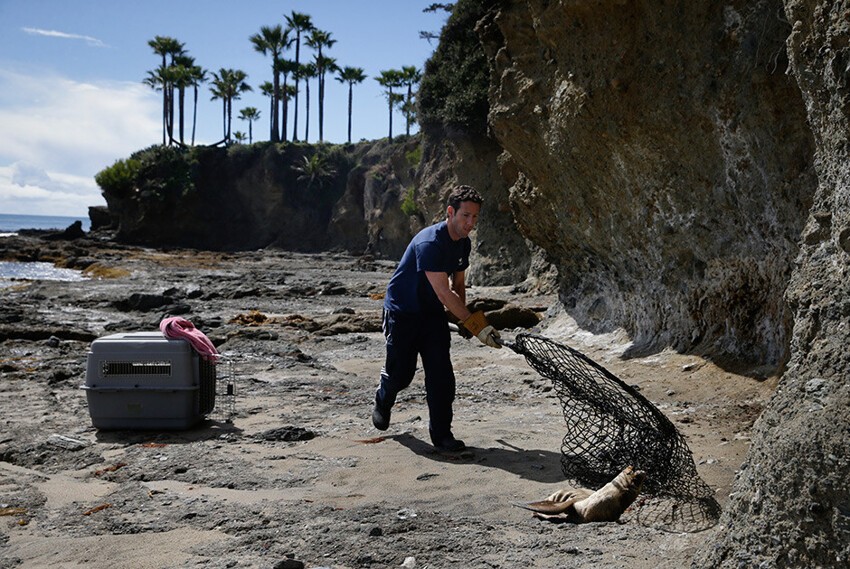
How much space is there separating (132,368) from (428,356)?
2.47 m

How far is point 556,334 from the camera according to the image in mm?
12164

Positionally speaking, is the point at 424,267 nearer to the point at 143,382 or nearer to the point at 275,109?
the point at 143,382

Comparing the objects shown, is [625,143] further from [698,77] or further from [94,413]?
[94,413]

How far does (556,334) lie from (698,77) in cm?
459

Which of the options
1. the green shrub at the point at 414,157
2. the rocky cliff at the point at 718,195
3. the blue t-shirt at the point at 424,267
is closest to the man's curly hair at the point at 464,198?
the blue t-shirt at the point at 424,267

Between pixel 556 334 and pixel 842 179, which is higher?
pixel 842 179

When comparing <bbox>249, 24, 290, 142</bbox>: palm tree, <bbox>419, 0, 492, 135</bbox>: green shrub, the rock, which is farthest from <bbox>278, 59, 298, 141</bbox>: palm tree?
the rock

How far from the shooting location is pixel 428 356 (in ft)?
20.1

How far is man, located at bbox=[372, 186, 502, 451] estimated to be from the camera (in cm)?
597

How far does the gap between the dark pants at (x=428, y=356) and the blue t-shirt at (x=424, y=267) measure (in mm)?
77

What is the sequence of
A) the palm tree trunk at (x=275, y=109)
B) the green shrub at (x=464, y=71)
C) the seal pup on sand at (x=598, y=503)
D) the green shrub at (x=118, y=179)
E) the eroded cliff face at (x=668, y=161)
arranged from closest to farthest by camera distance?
the seal pup on sand at (x=598, y=503), the eroded cliff face at (x=668, y=161), the green shrub at (x=464, y=71), the green shrub at (x=118, y=179), the palm tree trunk at (x=275, y=109)

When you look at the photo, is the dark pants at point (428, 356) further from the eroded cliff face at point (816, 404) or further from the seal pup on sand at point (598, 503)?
the eroded cliff face at point (816, 404)

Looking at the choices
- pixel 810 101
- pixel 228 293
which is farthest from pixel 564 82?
pixel 228 293

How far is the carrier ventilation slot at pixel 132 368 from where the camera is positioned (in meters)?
6.84
